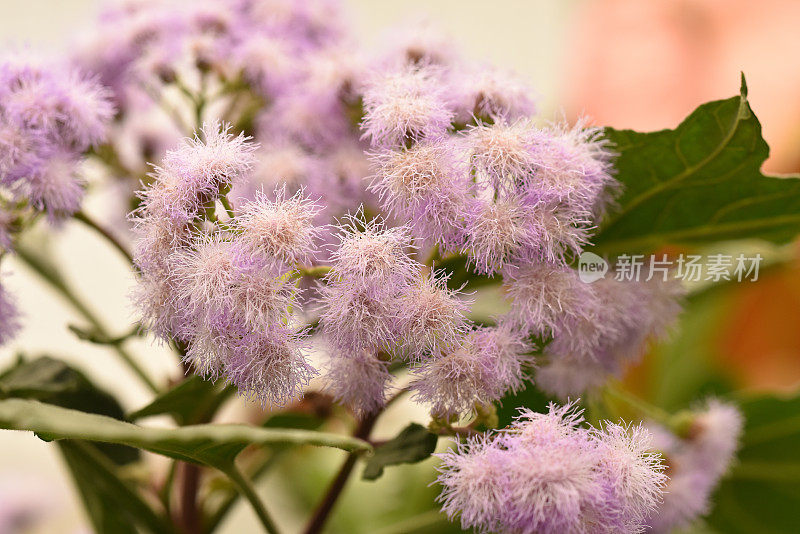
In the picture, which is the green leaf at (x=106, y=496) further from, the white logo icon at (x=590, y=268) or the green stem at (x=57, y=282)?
the white logo icon at (x=590, y=268)

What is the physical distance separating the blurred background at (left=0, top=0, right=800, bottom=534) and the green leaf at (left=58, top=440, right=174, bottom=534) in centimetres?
39

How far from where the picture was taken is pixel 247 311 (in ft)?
1.15

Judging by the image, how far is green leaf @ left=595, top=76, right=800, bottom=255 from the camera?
1.53ft

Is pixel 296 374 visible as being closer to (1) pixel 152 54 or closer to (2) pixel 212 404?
(2) pixel 212 404

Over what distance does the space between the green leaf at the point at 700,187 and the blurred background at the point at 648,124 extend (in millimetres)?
344

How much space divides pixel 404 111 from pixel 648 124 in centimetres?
108

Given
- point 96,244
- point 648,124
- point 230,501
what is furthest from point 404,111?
point 96,244

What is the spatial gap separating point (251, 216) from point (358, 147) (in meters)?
0.21

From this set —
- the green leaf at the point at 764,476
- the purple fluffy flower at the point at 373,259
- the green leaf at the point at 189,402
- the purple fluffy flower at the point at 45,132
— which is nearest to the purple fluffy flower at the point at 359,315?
the purple fluffy flower at the point at 373,259

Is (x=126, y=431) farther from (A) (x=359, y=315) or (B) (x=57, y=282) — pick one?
(B) (x=57, y=282)

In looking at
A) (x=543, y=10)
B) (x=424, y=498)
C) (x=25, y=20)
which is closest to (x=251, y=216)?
(x=424, y=498)

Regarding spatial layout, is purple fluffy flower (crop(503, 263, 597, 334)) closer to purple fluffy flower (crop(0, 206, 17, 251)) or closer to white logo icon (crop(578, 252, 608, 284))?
white logo icon (crop(578, 252, 608, 284))

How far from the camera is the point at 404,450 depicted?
43 centimetres

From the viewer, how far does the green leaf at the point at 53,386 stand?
477 millimetres
